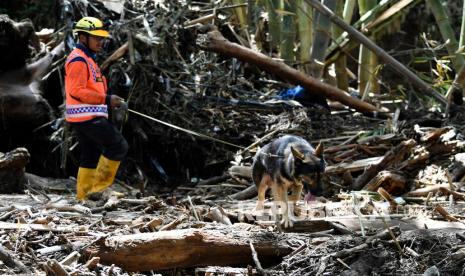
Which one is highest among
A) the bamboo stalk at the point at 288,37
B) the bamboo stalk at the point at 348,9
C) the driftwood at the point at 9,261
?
the bamboo stalk at the point at 348,9

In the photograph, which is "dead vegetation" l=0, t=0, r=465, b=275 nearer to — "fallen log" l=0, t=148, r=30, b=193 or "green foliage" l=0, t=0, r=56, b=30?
"fallen log" l=0, t=148, r=30, b=193

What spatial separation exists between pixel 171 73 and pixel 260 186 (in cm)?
367

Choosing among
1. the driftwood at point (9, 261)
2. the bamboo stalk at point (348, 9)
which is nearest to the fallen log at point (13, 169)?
the driftwood at point (9, 261)

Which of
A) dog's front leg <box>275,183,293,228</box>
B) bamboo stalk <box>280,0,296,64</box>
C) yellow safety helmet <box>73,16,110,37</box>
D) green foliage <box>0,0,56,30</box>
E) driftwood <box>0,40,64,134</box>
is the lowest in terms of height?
dog's front leg <box>275,183,293,228</box>

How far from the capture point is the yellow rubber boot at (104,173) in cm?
859

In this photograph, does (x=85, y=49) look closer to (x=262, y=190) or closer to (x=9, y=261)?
(x=262, y=190)

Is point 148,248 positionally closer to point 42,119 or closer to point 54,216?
point 54,216

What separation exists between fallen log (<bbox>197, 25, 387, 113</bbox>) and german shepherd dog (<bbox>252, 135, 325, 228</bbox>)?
325 centimetres

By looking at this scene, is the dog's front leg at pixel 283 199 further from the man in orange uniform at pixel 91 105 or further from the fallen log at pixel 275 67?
the fallen log at pixel 275 67

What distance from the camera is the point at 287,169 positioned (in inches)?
266

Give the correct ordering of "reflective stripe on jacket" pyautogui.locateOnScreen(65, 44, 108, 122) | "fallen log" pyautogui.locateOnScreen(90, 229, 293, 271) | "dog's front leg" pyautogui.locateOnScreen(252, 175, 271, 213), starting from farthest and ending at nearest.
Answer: "reflective stripe on jacket" pyautogui.locateOnScreen(65, 44, 108, 122) < "dog's front leg" pyautogui.locateOnScreen(252, 175, 271, 213) < "fallen log" pyautogui.locateOnScreen(90, 229, 293, 271)

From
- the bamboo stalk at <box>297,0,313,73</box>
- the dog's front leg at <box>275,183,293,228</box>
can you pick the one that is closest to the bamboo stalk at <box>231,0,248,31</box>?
the bamboo stalk at <box>297,0,313,73</box>

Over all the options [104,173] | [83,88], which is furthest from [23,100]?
[83,88]

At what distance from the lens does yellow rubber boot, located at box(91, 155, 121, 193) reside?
28.2ft
